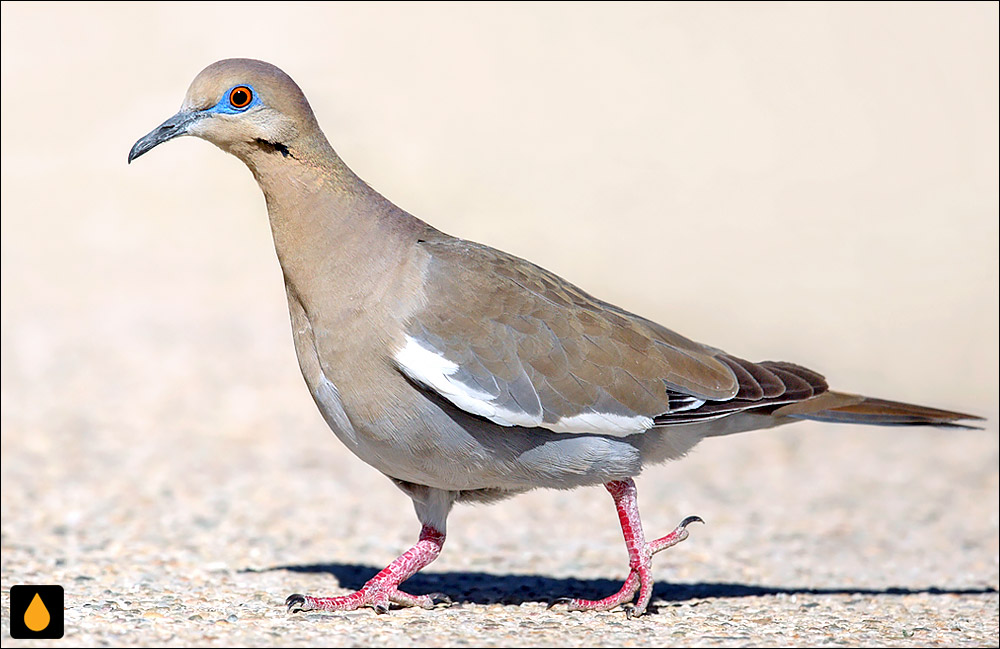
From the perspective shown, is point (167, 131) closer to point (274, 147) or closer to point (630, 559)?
point (274, 147)

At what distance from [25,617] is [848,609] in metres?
3.68

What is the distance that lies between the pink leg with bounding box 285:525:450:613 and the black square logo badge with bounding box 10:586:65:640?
96 cm

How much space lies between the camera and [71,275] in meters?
14.7

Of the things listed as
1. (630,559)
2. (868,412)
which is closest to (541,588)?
(630,559)

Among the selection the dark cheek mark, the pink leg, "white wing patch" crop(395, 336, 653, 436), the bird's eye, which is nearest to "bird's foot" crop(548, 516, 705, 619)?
the pink leg

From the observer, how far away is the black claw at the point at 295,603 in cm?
554

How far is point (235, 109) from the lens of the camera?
17.4 feet

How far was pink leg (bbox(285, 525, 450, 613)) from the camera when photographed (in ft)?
18.4

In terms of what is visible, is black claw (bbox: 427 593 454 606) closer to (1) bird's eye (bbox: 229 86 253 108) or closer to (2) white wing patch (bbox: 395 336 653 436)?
(2) white wing patch (bbox: 395 336 653 436)

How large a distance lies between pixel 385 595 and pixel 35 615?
1.45 metres

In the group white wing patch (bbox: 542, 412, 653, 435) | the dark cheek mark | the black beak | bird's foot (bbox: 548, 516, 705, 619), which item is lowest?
bird's foot (bbox: 548, 516, 705, 619)

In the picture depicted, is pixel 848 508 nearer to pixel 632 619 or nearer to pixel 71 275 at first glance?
pixel 632 619

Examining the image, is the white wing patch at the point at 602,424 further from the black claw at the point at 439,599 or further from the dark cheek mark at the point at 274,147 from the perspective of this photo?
the dark cheek mark at the point at 274,147

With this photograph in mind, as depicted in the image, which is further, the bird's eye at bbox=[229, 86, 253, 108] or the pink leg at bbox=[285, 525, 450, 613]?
the pink leg at bbox=[285, 525, 450, 613]
